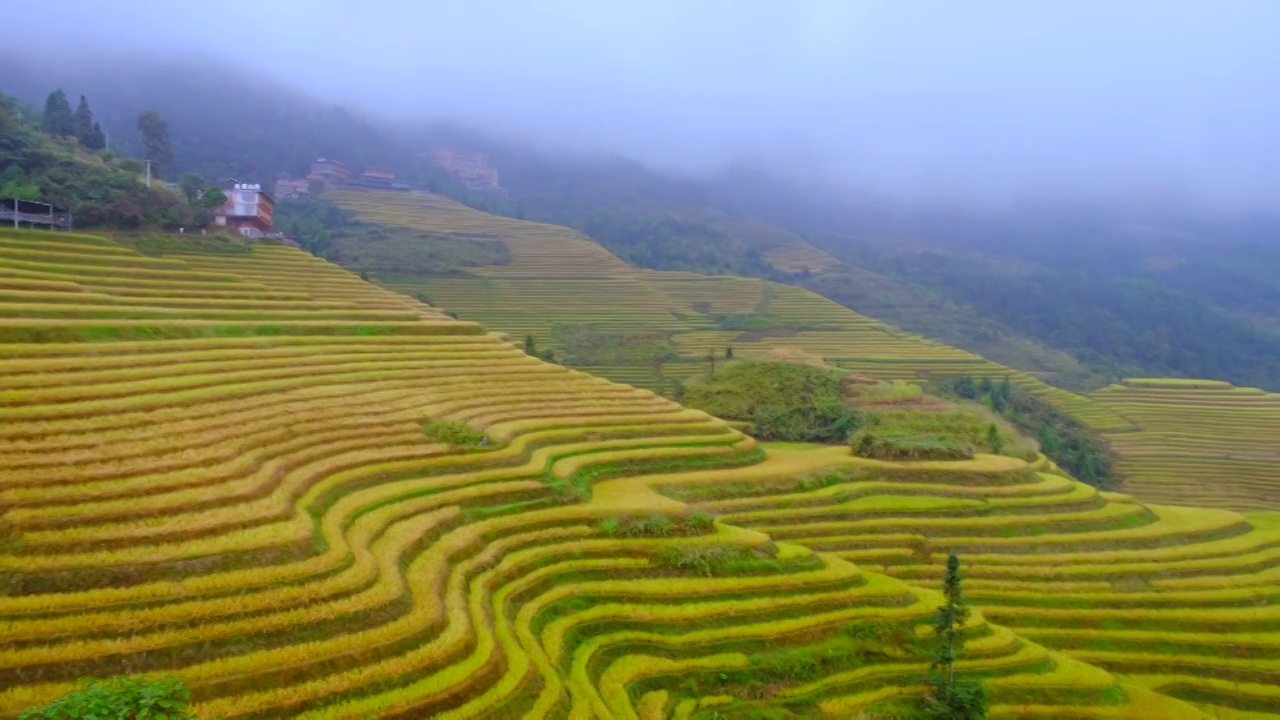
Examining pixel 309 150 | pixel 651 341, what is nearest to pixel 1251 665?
pixel 651 341

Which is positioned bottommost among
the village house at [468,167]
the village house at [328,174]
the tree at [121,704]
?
the tree at [121,704]

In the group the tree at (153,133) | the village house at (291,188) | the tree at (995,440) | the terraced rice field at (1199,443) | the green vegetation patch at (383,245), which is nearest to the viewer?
the tree at (995,440)

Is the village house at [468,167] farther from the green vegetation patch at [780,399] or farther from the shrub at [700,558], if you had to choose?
the shrub at [700,558]

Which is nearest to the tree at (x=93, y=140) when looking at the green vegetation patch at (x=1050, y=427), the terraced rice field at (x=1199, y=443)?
the green vegetation patch at (x=1050, y=427)

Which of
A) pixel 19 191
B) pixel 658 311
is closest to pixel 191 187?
pixel 19 191

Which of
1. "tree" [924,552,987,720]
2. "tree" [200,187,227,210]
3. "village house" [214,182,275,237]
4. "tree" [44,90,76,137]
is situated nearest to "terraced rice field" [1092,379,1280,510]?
"tree" [924,552,987,720]

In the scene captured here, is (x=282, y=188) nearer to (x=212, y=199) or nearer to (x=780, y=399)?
(x=212, y=199)
